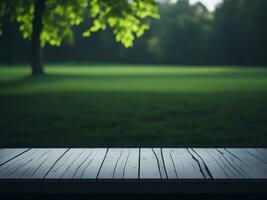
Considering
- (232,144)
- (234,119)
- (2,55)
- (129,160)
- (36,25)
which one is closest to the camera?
(129,160)

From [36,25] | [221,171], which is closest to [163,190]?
[221,171]

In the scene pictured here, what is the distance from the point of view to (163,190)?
368 cm

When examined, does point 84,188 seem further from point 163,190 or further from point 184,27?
point 184,27

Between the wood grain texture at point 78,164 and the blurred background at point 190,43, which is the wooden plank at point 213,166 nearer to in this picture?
the wood grain texture at point 78,164

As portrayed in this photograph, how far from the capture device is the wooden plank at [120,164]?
12.4ft

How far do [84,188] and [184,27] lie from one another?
88.5 metres

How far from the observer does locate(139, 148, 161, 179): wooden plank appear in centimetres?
376

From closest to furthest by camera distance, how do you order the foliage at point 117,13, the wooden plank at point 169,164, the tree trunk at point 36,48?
1. the wooden plank at point 169,164
2. the foliage at point 117,13
3. the tree trunk at point 36,48

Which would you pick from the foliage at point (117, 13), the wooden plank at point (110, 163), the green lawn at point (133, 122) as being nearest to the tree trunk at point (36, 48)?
the foliage at point (117, 13)

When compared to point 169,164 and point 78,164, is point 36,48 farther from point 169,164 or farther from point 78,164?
point 169,164

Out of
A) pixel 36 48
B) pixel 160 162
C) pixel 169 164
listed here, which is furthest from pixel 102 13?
pixel 36 48

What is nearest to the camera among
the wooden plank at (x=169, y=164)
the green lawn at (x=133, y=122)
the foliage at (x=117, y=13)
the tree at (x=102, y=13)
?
the wooden plank at (x=169, y=164)

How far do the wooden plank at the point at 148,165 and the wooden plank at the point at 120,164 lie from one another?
0.06m

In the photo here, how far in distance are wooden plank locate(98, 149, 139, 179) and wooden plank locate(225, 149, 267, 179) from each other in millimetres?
1022
